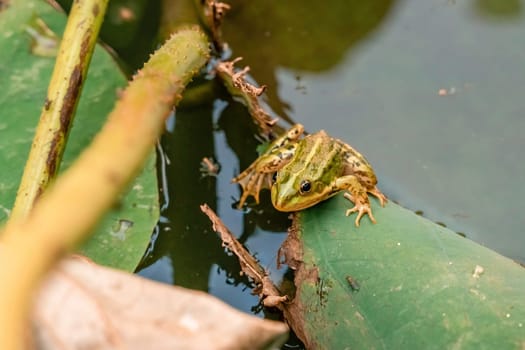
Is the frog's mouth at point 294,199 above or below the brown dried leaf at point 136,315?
below

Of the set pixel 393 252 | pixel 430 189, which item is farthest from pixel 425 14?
pixel 393 252

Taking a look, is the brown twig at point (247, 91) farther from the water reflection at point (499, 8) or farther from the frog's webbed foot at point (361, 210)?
the water reflection at point (499, 8)

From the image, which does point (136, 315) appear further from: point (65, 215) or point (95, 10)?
point (95, 10)

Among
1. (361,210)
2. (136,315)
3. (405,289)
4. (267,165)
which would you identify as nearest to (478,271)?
(405,289)

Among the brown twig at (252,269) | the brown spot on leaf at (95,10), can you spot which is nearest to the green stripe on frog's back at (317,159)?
the brown twig at (252,269)

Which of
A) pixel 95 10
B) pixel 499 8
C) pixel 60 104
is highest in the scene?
pixel 95 10
